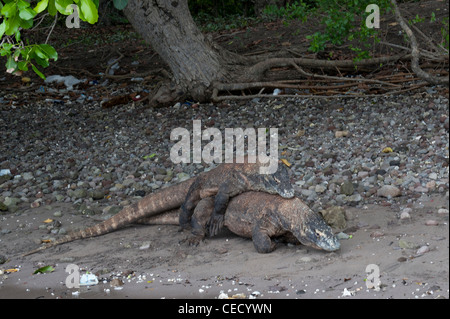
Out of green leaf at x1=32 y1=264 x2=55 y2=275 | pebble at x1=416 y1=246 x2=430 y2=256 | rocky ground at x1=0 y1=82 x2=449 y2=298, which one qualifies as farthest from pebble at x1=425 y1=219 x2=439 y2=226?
green leaf at x1=32 y1=264 x2=55 y2=275

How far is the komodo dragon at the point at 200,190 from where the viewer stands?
4.67m

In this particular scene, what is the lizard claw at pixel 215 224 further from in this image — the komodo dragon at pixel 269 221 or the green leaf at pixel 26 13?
the green leaf at pixel 26 13

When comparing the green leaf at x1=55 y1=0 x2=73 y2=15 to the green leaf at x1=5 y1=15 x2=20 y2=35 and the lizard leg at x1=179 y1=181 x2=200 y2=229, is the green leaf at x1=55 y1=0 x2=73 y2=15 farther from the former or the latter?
the lizard leg at x1=179 y1=181 x2=200 y2=229

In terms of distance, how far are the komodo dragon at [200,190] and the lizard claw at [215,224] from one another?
0.12m

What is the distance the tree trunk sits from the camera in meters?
8.41

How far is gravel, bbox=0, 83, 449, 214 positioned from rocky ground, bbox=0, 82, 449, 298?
18mm

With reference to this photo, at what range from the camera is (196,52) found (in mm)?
8586

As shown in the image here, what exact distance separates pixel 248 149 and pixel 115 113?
2.88m

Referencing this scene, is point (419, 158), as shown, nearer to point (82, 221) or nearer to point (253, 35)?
point (82, 221)

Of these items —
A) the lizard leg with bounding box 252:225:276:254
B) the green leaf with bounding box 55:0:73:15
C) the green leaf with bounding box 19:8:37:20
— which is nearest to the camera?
the green leaf with bounding box 55:0:73:15

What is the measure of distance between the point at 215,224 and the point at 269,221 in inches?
20.6

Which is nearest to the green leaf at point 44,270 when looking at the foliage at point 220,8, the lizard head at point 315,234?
the lizard head at point 315,234

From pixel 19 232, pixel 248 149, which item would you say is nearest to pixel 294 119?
pixel 248 149

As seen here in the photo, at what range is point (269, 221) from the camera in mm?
4629
